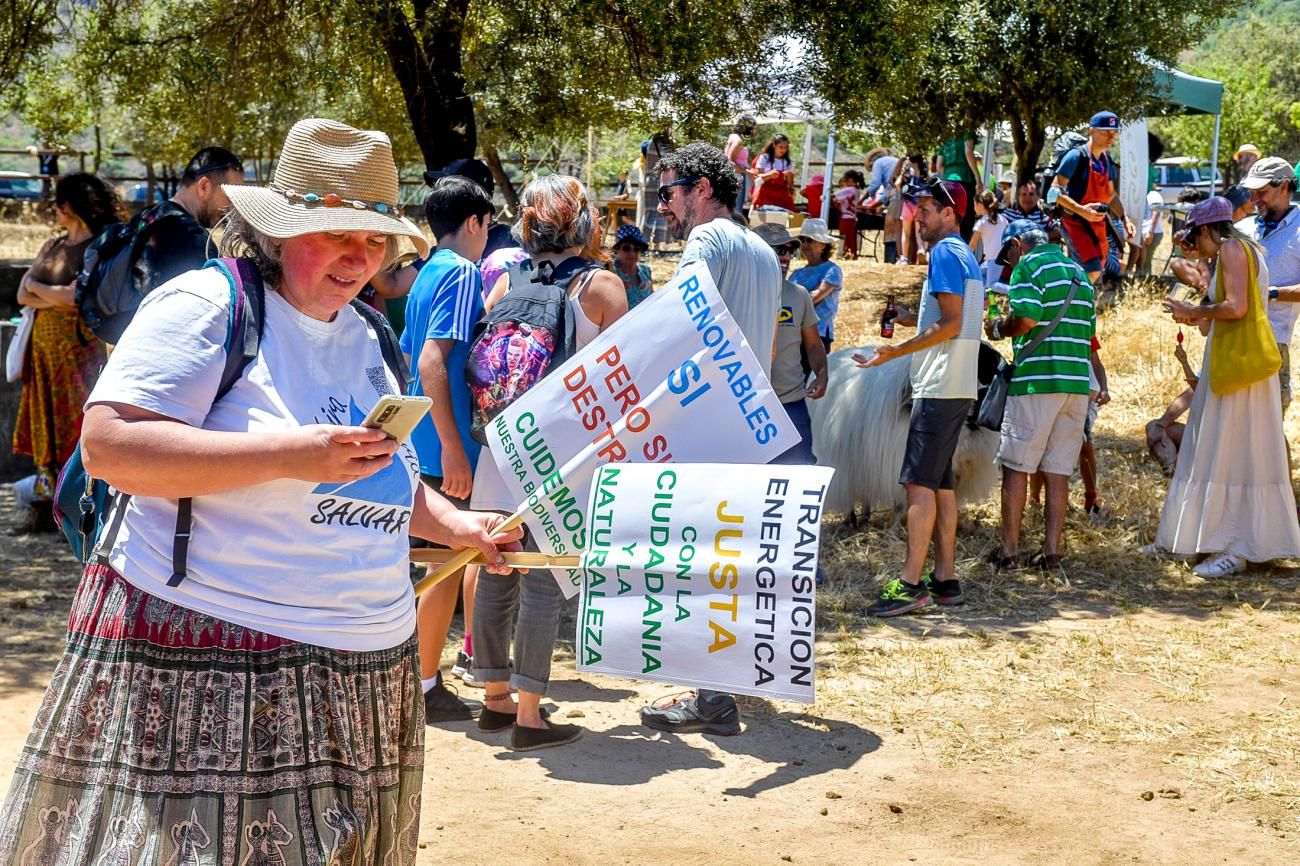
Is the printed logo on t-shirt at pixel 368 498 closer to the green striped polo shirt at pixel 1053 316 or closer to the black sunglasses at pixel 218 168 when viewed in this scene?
the black sunglasses at pixel 218 168

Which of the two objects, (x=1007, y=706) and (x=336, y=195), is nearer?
(x=336, y=195)

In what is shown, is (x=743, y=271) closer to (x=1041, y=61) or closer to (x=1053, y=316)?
(x=1053, y=316)

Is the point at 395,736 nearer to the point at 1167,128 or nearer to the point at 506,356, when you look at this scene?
the point at 506,356

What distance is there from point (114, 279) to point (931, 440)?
374 centimetres

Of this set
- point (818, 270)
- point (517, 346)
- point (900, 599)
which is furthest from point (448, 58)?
point (517, 346)

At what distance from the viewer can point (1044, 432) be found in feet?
23.5

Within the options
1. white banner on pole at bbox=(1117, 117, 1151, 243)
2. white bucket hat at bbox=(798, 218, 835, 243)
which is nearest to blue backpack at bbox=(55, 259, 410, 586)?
Result: white bucket hat at bbox=(798, 218, 835, 243)

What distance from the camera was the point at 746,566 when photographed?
2984 millimetres

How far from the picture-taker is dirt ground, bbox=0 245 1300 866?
419 centimetres

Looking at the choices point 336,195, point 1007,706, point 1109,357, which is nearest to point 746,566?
point 336,195

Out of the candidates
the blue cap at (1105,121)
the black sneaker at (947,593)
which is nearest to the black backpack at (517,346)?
the black sneaker at (947,593)

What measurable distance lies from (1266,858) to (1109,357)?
847cm

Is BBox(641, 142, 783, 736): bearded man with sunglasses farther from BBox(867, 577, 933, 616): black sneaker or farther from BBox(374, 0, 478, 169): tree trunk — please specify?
BBox(374, 0, 478, 169): tree trunk

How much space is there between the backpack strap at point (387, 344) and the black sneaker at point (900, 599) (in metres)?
4.31
